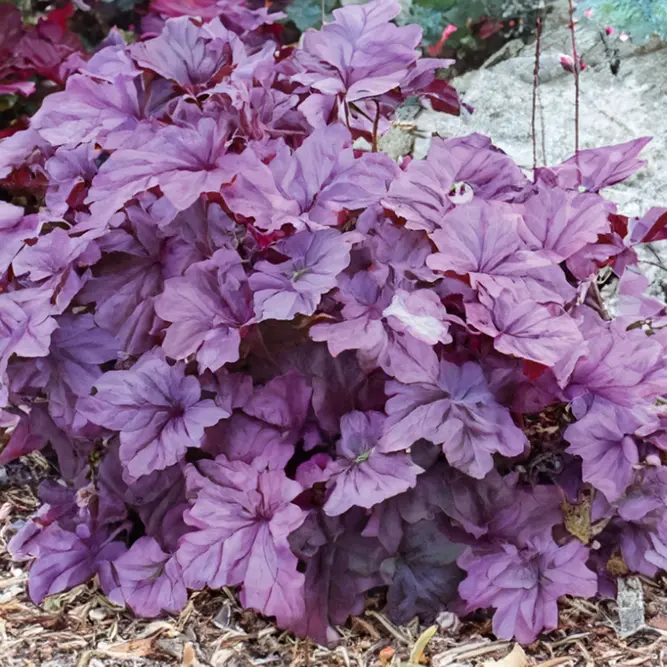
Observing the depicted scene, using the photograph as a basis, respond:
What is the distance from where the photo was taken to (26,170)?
1511 millimetres

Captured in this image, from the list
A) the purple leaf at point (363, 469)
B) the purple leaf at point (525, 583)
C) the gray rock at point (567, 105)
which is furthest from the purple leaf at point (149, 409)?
the gray rock at point (567, 105)

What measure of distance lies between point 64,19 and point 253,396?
1837mm

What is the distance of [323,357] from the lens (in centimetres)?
126

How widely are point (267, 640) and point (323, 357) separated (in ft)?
1.54

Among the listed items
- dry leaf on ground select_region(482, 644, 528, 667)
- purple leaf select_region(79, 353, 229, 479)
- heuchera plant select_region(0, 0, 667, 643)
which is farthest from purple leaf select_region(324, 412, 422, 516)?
dry leaf on ground select_region(482, 644, 528, 667)

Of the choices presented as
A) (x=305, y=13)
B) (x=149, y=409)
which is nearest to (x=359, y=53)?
(x=149, y=409)

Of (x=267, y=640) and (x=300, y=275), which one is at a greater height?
(x=300, y=275)

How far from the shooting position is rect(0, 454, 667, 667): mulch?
1.24m

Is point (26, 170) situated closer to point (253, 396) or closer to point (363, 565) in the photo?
point (253, 396)

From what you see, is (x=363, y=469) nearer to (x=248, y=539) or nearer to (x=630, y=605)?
(x=248, y=539)

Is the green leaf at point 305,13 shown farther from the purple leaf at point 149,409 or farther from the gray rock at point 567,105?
the purple leaf at point 149,409

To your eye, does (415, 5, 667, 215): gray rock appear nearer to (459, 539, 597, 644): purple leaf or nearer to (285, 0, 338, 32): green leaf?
(285, 0, 338, 32): green leaf

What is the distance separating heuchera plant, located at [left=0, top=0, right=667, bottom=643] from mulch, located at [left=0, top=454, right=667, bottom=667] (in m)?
0.04

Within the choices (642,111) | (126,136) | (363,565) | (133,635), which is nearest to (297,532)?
(363,565)
